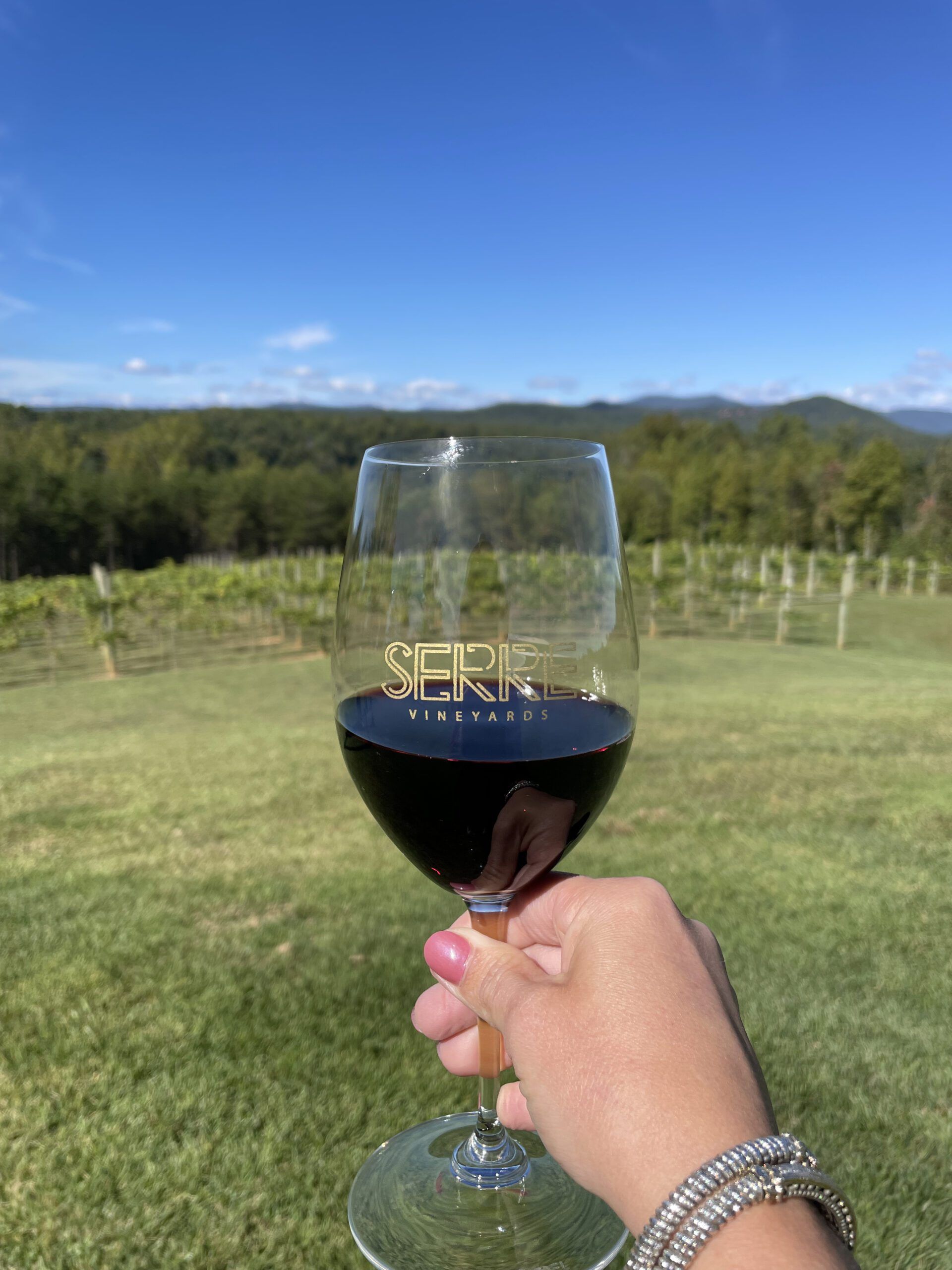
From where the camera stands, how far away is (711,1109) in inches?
26.8

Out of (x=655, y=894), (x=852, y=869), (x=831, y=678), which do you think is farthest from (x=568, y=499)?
(x=831, y=678)

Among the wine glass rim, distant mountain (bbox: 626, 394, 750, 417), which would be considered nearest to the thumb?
the wine glass rim

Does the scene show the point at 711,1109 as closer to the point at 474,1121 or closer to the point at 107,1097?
the point at 474,1121

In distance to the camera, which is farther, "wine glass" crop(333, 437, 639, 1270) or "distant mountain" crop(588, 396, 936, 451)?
"distant mountain" crop(588, 396, 936, 451)

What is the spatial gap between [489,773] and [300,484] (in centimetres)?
6105

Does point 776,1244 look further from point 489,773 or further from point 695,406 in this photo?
point 695,406

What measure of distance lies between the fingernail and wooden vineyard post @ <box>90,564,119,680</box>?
14521mm

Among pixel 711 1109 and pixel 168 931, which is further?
pixel 168 931

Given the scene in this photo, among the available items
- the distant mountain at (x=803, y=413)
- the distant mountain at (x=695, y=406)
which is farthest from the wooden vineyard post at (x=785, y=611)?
the distant mountain at (x=695, y=406)

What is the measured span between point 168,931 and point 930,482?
4958 cm

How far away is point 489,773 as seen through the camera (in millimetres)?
835

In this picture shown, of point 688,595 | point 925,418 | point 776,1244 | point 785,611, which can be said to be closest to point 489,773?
point 776,1244

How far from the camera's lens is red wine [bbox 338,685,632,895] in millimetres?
834

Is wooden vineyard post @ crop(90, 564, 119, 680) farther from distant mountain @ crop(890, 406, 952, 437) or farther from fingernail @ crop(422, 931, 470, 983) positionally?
distant mountain @ crop(890, 406, 952, 437)
